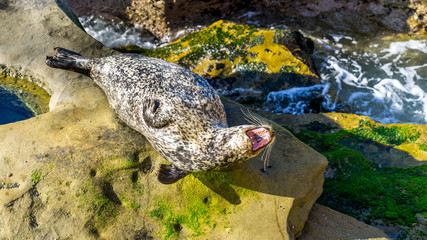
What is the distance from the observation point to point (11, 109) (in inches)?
214

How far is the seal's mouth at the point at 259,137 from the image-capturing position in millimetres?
3332

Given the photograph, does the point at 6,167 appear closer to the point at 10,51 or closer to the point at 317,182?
the point at 10,51

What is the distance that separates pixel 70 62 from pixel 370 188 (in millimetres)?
4782

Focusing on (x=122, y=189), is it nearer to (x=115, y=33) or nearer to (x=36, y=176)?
(x=36, y=176)

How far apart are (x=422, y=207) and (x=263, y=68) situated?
367 cm

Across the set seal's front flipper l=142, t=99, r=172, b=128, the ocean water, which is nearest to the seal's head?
seal's front flipper l=142, t=99, r=172, b=128

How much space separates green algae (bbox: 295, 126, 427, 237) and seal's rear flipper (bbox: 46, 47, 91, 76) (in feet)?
12.4

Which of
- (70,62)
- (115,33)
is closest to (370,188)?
(70,62)

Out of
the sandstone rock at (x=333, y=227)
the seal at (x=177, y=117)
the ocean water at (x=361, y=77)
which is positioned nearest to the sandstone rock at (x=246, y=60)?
the ocean water at (x=361, y=77)

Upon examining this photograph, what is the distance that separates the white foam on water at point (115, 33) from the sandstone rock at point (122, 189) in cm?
502

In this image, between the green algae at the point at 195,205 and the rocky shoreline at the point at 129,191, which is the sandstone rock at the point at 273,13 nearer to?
the rocky shoreline at the point at 129,191

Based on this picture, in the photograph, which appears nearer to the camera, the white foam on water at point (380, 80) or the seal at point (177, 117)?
the seal at point (177, 117)

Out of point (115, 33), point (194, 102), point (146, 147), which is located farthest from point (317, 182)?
point (115, 33)

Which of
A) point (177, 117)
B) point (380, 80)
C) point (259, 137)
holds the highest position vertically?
point (259, 137)
